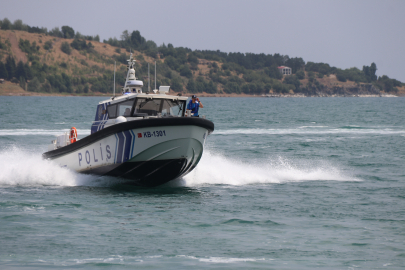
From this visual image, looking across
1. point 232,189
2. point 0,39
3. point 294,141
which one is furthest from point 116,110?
point 0,39

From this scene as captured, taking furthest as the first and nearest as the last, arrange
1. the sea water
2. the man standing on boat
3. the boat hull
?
the man standing on boat, the boat hull, the sea water

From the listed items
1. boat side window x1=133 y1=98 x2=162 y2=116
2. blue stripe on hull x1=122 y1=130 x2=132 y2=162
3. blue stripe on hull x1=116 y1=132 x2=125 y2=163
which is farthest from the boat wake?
boat side window x1=133 y1=98 x2=162 y2=116

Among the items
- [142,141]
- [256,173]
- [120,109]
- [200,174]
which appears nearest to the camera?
[142,141]

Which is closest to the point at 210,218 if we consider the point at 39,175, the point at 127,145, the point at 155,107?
the point at 127,145

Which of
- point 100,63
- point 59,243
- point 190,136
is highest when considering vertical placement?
point 100,63

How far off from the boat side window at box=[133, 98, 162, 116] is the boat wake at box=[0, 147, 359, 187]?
2084mm

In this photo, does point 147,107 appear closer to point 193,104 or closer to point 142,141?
point 142,141

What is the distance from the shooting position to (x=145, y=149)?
13.6 meters

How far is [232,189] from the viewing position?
Answer: 48.8 ft

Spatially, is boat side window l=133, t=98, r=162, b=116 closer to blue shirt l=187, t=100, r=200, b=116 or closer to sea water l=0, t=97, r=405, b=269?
blue shirt l=187, t=100, r=200, b=116

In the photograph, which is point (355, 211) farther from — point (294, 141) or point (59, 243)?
point (294, 141)

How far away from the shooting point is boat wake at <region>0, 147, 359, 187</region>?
49.4 ft

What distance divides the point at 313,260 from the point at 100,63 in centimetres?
19045

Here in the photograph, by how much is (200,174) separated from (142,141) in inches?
145
